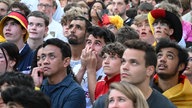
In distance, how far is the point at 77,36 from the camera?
35.1ft

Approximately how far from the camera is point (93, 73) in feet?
30.6

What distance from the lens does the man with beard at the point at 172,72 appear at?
8508 millimetres

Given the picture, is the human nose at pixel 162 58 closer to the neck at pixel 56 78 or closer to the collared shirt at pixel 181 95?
the collared shirt at pixel 181 95

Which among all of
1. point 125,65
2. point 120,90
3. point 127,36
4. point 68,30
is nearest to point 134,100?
point 120,90

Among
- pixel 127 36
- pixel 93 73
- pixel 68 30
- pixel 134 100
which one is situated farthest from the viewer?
pixel 68 30

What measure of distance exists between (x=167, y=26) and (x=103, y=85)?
1.73 m

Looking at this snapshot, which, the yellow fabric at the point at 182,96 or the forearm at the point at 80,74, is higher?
the forearm at the point at 80,74

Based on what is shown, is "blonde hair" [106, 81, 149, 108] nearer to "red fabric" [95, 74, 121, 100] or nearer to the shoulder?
the shoulder

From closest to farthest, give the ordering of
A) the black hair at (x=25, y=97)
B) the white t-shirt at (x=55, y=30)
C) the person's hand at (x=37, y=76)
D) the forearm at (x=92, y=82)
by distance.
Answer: the black hair at (x=25, y=97), the person's hand at (x=37, y=76), the forearm at (x=92, y=82), the white t-shirt at (x=55, y=30)

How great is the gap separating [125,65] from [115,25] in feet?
13.2

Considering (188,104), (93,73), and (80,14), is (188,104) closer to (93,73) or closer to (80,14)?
(93,73)

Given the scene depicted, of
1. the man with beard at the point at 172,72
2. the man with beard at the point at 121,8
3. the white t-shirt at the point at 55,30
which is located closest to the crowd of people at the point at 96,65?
the man with beard at the point at 172,72

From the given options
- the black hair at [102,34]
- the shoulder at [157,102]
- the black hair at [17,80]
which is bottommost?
the shoulder at [157,102]

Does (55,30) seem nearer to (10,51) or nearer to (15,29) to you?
(15,29)
